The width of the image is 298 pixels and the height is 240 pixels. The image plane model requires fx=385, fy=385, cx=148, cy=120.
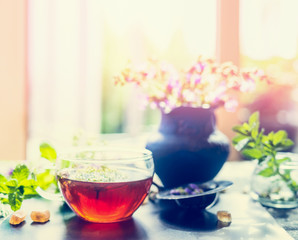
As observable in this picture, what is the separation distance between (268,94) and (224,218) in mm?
3648

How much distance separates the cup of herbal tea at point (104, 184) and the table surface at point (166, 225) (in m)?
0.03

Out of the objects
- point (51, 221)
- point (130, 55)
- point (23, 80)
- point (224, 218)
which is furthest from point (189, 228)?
point (130, 55)

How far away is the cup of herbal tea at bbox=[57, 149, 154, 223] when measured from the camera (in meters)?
0.67

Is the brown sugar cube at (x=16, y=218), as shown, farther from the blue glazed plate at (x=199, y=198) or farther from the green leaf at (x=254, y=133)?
the green leaf at (x=254, y=133)

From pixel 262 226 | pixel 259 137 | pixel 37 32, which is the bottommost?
pixel 262 226

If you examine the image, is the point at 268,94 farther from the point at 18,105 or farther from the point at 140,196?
the point at 140,196

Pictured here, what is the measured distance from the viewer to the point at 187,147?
2.83 ft

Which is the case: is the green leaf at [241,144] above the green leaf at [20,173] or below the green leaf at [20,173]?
above

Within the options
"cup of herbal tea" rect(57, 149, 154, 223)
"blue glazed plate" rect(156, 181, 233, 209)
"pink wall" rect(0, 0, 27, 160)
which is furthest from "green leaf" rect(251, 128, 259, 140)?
"pink wall" rect(0, 0, 27, 160)

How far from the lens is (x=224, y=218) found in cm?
73

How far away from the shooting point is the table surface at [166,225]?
65 centimetres

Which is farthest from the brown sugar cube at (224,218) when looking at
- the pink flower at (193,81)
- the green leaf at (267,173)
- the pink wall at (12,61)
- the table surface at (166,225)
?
the pink wall at (12,61)

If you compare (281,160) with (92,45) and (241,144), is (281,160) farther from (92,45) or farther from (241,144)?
(92,45)

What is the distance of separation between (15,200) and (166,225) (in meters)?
0.28
